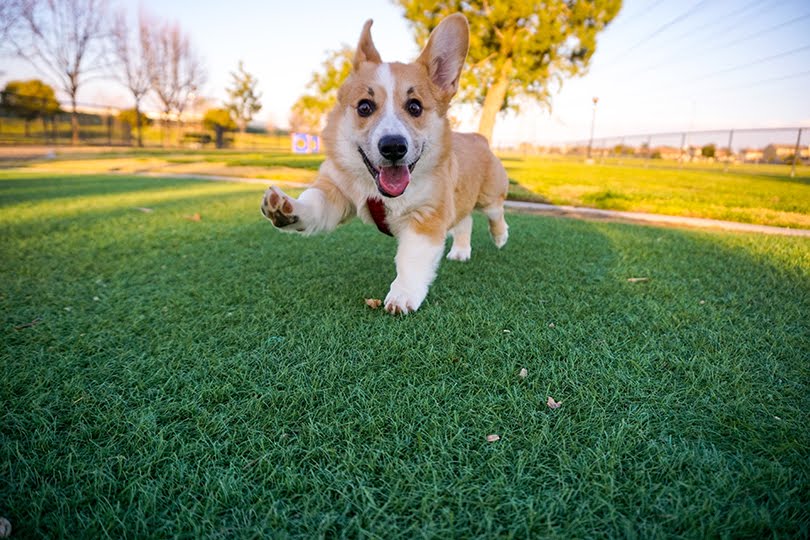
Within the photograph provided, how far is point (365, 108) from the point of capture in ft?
9.40

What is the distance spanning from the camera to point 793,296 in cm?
302

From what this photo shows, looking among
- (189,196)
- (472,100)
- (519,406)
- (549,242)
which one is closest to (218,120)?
(472,100)

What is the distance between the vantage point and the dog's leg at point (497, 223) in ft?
14.0

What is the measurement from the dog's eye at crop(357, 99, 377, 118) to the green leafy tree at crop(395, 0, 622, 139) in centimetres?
1376

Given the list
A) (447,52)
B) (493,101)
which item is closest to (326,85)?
(493,101)

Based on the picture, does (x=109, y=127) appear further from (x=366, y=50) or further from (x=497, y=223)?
(x=497, y=223)

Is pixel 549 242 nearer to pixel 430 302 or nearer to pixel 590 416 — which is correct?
pixel 430 302

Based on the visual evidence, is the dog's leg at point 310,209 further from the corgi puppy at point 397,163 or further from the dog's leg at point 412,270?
the dog's leg at point 412,270

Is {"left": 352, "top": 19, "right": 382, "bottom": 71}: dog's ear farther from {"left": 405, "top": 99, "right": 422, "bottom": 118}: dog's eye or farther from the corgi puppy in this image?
{"left": 405, "top": 99, "right": 422, "bottom": 118}: dog's eye

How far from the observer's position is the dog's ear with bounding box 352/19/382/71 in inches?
121

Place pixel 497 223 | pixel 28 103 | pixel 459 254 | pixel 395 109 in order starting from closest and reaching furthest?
pixel 395 109 → pixel 459 254 → pixel 497 223 → pixel 28 103

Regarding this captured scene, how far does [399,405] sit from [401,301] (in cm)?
99

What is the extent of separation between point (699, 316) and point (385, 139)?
2.15 metres

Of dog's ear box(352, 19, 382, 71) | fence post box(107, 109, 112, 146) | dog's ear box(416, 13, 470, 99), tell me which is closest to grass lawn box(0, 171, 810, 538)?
dog's ear box(416, 13, 470, 99)
